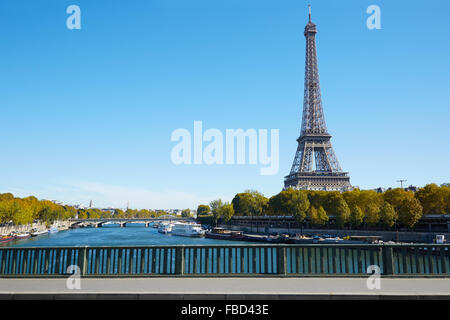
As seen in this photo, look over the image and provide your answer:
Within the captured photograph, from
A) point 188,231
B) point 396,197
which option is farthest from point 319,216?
point 188,231

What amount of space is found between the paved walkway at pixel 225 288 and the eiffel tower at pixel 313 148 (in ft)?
335

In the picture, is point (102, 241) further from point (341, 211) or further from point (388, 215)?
point (388, 215)

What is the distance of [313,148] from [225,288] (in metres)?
110

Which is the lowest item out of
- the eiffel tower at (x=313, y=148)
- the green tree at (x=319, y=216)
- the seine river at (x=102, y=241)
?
the seine river at (x=102, y=241)

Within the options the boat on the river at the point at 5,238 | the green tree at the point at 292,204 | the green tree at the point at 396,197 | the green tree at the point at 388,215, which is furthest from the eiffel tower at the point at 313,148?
the boat on the river at the point at 5,238

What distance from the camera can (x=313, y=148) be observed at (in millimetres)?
114688

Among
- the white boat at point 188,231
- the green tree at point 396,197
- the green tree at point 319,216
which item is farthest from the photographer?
the white boat at point 188,231

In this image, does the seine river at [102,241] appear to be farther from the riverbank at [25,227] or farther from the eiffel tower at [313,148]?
the eiffel tower at [313,148]

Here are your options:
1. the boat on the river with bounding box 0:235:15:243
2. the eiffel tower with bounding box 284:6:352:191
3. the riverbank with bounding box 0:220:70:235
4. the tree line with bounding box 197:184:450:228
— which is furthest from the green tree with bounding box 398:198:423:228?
the riverbank with bounding box 0:220:70:235

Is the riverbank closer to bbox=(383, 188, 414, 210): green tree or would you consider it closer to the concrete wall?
the concrete wall

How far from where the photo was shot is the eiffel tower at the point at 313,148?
359 feet

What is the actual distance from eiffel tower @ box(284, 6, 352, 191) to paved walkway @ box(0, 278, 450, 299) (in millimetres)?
102008

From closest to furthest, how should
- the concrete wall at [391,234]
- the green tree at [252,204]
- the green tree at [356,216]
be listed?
the concrete wall at [391,234] → the green tree at [356,216] → the green tree at [252,204]
